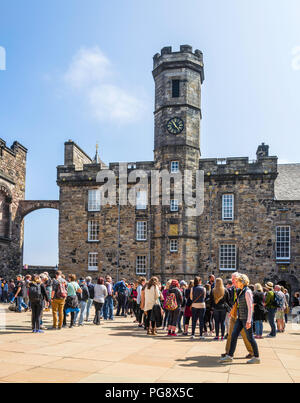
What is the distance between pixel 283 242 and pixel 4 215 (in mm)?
19476

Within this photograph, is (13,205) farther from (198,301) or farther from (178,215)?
(198,301)

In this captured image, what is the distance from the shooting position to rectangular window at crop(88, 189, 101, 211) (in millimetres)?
29634

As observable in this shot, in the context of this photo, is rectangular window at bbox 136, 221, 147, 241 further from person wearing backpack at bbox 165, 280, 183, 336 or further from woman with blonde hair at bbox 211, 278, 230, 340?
woman with blonde hair at bbox 211, 278, 230, 340

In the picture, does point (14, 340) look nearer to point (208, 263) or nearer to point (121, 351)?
point (121, 351)

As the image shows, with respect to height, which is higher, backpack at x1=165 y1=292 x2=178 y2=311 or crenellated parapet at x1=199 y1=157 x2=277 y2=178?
crenellated parapet at x1=199 y1=157 x2=277 y2=178

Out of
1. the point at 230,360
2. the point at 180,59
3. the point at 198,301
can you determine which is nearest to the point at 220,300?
the point at 198,301

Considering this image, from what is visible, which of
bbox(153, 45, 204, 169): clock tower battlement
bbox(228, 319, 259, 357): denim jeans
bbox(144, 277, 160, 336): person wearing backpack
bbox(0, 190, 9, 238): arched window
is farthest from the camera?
bbox(0, 190, 9, 238): arched window

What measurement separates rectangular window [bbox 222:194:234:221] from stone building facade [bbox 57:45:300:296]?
7cm

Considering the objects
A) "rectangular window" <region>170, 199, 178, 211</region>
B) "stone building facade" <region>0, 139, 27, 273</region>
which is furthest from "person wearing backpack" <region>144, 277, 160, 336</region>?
"stone building facade" <region>0, 139, 27, 273</region>

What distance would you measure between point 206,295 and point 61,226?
19.4m

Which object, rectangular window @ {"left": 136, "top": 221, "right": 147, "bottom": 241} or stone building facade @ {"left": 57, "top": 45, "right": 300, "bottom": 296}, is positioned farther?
rectangular window @ {"left": 136, "top": 221, "right": 147, "bottom": 241}

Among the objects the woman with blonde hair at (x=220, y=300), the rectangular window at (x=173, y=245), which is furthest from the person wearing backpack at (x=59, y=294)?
the rectangular window at (x=173, y=245)

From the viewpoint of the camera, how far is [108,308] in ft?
52.9
